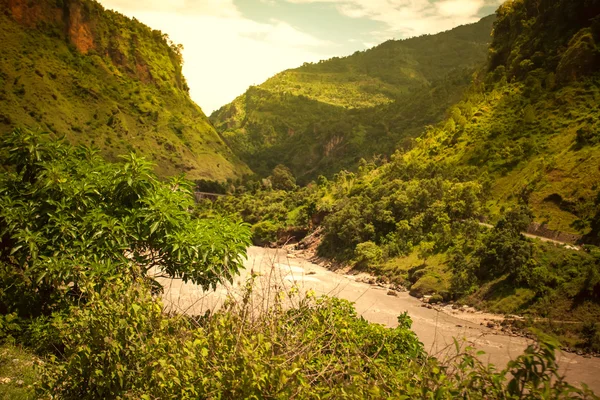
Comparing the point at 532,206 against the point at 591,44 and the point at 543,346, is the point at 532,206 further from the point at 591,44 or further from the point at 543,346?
the point at 543,346

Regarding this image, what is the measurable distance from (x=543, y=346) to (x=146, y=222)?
8.13 meters

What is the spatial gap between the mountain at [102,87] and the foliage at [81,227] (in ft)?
196

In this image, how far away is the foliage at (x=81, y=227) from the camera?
9.55m

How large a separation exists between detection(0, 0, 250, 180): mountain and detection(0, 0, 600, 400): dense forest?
0.53 m

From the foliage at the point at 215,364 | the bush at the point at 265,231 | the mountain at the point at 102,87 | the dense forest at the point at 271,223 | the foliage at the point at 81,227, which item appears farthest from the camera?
the mountain at the point at 102,87

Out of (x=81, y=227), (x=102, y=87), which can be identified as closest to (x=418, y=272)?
(x=81, y=227)

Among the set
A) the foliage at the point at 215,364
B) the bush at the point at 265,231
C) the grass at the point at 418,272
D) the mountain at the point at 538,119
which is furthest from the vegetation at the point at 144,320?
the bush at the point at 265,231

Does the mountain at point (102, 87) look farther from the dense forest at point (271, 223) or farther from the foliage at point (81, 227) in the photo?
the foliage at point (81, 227)

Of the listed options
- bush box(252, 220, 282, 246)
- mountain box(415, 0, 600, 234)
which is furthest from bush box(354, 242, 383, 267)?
bush box(252, 220, 282, 246)

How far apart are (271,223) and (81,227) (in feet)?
193

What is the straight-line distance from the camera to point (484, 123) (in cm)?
5797

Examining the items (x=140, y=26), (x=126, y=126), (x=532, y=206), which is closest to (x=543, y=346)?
(x=532, y=206)

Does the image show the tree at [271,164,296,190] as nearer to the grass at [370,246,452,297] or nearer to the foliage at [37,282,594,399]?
the grass at [370,246,452,297]

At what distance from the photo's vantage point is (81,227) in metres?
9.98
